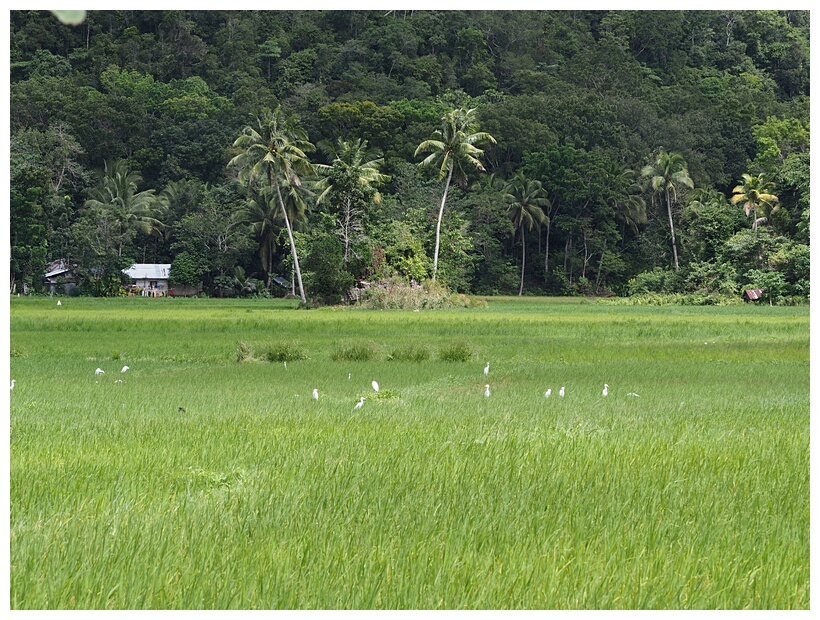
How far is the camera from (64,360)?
57.4ft

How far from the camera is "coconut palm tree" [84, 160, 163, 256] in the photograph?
59.3 m

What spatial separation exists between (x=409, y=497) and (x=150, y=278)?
6117cm

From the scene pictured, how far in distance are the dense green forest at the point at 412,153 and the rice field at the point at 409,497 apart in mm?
32467

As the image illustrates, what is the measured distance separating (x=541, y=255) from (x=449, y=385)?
5587cm

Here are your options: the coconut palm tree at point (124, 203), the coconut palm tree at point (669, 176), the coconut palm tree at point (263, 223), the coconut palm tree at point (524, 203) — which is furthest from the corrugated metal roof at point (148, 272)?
the coconut palm tree at point (669, 176)

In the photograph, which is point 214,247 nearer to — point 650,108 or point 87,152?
point 87,152

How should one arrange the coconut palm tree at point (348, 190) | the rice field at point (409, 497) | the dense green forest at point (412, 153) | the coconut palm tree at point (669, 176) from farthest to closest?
the coconut palm tree at point (669, 176) → the dense green forest at point (412, 153) → the coconut palm tree at point (348, 190) → the rice field at point (409, 497)

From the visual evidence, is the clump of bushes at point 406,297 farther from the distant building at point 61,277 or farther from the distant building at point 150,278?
the distant building at point 150,278

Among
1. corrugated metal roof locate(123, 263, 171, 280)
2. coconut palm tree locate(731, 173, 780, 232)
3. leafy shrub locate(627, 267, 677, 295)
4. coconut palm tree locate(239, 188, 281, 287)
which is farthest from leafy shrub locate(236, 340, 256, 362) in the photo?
corrugated metal roof locate(123, 263, 171, 280)

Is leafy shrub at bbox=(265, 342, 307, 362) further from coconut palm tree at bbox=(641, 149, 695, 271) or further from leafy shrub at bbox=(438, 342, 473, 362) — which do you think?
coconut palm tree at bbox=(641, 149, 695, 271)

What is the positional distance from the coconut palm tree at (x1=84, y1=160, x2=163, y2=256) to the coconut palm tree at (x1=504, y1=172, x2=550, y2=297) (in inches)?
897

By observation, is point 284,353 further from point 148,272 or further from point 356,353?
point 148,272

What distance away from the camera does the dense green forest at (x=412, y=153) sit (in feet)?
158

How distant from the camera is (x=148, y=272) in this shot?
63.9 m
